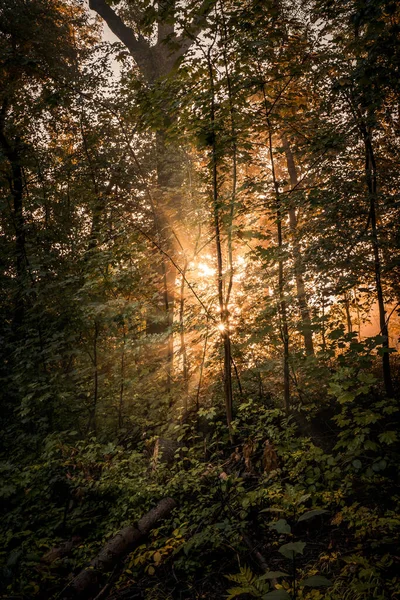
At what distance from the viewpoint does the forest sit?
2.95m

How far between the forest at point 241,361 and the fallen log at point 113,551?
2cm

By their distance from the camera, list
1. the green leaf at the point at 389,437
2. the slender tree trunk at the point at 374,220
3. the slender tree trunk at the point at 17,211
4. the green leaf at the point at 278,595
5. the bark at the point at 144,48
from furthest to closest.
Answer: the bark at the point at 144,48, the slender tree trunk at the point at 17,211, the slender tree trunk at the point at 374,220, the green leaf at the point at 389,437, the green leaf at the point at 278,595

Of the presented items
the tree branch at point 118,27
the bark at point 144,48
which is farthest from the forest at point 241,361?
the tree branch at point 118,27

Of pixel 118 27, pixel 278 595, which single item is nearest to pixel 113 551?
pixel 278 595

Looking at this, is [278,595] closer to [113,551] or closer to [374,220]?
[113,551]

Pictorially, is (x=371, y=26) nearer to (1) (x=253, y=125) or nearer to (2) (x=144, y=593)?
(1) (x=253, y=125)

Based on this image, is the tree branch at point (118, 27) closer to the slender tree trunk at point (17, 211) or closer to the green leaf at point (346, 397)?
the slender tree trunk at point (17, 211)

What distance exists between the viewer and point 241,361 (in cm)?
551

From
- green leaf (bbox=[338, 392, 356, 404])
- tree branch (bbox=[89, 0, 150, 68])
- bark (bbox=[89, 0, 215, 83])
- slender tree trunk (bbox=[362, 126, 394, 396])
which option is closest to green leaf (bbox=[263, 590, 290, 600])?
green leaf (bbox=[338, 392, 356, 404])

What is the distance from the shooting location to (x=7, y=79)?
809cm

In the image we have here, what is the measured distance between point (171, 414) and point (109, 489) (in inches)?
73.6

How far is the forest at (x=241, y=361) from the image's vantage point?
2.95 meters

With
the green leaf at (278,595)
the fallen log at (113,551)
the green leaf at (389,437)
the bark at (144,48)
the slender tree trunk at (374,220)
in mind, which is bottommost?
the fallen log at (113,551)

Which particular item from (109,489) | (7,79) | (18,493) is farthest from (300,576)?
(7,79)
